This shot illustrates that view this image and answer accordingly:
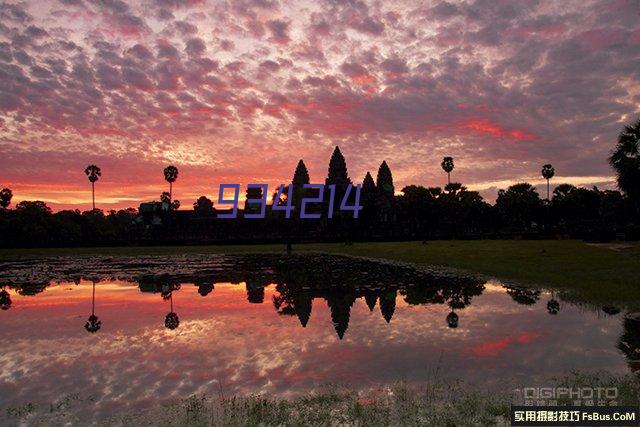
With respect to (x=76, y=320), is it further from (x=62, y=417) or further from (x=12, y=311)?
(x=62, y=417)

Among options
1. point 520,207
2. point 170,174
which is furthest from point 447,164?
point 170,174

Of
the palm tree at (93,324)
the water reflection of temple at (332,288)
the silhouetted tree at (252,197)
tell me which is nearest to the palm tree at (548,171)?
the silhouetted tree at (252,197)

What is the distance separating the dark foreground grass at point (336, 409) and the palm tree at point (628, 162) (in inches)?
1024

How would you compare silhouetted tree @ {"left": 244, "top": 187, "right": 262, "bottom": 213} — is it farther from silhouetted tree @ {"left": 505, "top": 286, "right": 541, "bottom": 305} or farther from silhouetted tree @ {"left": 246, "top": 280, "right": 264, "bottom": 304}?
silhouetted tree @ {"left": 505, "top": 286, "right": 541, "bottom": 305}

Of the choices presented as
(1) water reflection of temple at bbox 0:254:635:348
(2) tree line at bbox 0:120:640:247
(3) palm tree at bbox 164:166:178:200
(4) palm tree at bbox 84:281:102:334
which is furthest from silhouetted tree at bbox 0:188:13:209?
(4) palm tree at bbox 84:281:102:334

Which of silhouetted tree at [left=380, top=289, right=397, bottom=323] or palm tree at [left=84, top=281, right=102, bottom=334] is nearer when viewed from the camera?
palm tree at [left=84, top=281, right=102, bottom=334]

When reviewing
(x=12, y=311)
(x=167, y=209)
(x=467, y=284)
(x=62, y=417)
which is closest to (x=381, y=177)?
(x=167, y=209)

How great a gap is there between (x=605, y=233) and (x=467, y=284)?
3095cm

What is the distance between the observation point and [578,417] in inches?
224

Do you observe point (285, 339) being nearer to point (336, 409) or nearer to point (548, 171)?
point (336, 409)

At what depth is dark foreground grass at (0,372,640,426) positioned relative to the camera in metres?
6.08

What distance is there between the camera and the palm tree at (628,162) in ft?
93.6

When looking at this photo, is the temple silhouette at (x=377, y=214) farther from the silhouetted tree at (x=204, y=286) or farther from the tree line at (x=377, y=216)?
the silhouetted tree at (x=204, y=286)

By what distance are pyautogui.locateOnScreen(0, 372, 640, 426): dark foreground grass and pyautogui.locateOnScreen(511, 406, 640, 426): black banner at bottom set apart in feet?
0.98
